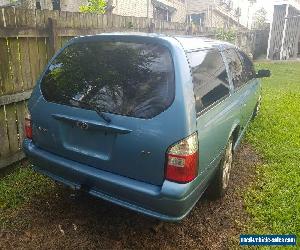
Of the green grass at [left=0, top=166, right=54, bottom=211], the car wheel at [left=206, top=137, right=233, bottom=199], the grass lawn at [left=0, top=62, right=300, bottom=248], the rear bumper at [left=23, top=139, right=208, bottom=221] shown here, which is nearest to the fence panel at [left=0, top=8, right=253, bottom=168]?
the green grass at [left=0, top=166, right=54, bottom=211]

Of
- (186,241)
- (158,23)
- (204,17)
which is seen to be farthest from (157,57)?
(204,17)

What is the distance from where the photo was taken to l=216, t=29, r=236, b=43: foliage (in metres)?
17.8

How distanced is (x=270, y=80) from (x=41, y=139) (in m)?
12.2

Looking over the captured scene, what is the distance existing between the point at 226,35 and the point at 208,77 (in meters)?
16.0

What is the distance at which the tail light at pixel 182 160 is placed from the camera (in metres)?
2.74

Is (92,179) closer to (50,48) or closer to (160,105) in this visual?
(160,105)

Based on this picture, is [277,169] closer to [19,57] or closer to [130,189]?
[130,189]

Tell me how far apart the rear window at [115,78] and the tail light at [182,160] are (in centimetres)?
33

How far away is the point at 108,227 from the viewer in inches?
140

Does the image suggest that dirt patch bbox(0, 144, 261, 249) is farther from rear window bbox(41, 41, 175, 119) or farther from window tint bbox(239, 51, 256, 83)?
window tint bbox(239, 51, 256, 83)

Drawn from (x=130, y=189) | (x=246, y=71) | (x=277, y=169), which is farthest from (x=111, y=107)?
(x=246, y=71)

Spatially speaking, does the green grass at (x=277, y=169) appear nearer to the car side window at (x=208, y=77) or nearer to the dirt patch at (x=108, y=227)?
the dirt patch at (x=108, y=227)

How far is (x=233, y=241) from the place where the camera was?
11.3 feet

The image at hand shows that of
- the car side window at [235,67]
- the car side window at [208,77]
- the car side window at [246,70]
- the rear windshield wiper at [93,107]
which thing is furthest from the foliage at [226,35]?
the rear windshield wiper at [93,107]
